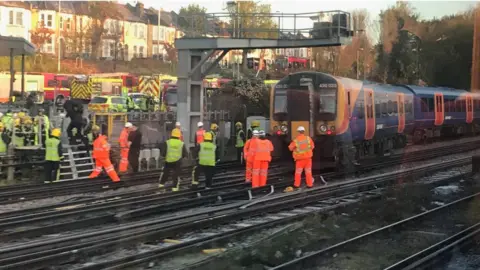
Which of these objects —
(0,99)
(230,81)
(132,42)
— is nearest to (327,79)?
(230,81)

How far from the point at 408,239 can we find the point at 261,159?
482cm

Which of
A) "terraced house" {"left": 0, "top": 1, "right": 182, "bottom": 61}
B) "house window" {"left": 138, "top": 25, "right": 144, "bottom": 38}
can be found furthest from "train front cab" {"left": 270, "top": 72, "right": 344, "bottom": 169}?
"house window" {"left": 138, "top": 25, "right": 144, "bottom": 38}

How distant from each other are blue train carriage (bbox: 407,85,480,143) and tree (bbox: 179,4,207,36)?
25.7 ft

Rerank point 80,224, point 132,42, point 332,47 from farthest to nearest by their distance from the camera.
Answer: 1. point 132,42
2. point 332,47
3. point 80,224

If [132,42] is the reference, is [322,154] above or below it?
below

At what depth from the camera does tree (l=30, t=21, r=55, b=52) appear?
40312 millimetres

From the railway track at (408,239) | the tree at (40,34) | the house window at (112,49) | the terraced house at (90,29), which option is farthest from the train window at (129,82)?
the railway track at (408,239)

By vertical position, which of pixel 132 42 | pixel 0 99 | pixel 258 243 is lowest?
pixel 258 243

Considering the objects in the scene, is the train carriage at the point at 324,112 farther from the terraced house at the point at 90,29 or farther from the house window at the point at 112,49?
the house window at the point at 112,49

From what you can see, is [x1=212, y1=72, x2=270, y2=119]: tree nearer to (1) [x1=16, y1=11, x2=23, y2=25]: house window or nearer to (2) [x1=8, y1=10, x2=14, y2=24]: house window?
(2) [x1=8, y1=10, x2=14, y2=24]: house window

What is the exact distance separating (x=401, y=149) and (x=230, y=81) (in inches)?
320

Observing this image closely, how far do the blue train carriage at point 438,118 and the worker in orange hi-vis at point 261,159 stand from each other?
8.88 m

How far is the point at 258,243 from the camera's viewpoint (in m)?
8.46

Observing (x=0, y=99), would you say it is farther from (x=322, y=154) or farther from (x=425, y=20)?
(x=425, y=20)
